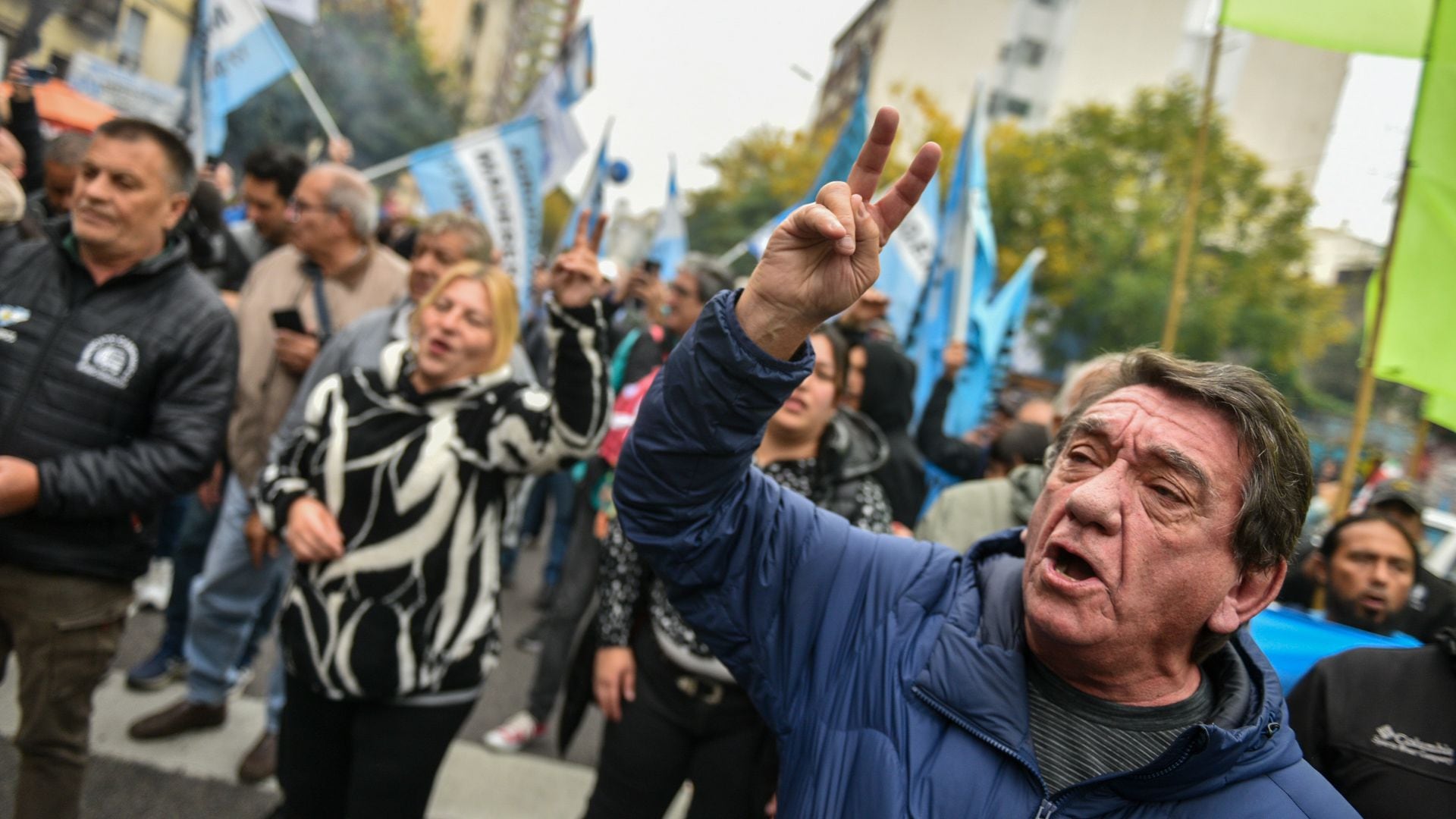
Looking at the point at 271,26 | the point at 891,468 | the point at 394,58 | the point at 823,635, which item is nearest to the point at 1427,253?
the point at 891,468

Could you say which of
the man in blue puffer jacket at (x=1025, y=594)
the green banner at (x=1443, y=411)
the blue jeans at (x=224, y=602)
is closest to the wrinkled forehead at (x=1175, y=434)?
the man in blue puffer jacket at (x=1025, y=594)

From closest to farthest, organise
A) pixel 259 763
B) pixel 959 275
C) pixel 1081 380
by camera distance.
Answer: pixel 1081 380, pixel 259 763, pixel 959 275

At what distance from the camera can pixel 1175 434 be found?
145 cm

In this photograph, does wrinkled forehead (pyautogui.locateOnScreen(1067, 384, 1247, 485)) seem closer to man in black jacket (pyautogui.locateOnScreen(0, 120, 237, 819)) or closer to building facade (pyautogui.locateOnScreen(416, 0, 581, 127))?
man in black jacket (pyautogui.locateOnScreen(0, 120, 237, 819))

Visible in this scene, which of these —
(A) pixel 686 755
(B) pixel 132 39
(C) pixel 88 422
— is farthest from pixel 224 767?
(B) pixel 132 39

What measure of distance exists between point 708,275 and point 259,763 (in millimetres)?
2410

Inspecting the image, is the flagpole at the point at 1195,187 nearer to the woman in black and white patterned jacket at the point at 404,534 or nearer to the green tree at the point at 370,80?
the woman in black and white patterned jacket at the point at 404,534

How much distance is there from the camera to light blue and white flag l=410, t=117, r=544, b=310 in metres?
6.39

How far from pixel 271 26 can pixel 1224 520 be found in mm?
6982

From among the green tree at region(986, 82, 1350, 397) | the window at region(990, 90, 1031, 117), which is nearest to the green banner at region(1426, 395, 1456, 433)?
the green tree at region(986, 82, 1350, 397)

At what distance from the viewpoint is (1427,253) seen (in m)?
3.12

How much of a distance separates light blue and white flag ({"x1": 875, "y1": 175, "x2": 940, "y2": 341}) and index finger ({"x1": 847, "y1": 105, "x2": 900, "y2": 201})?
541cm

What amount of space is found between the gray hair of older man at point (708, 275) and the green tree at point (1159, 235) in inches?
976

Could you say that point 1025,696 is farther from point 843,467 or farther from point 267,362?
point 267,362
